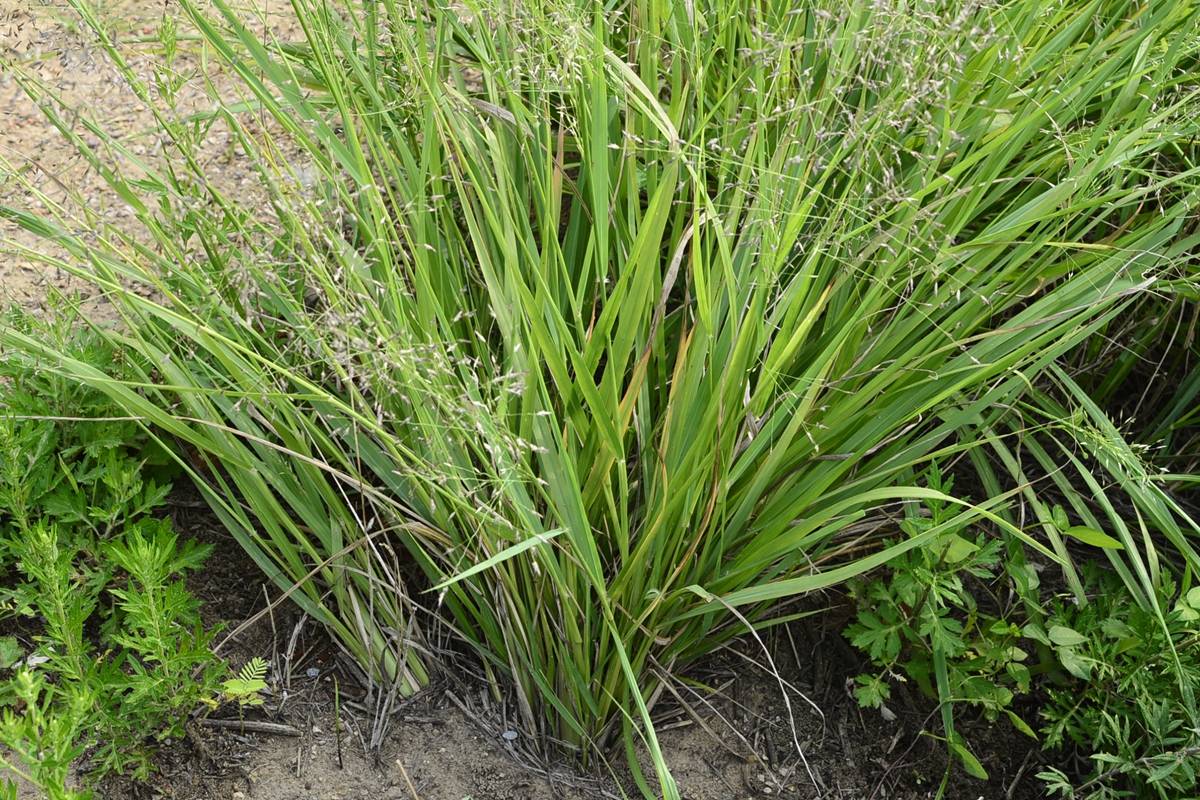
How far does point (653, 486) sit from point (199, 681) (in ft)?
2.58

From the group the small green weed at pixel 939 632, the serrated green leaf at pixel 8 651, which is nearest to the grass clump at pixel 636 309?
the small green weed at pixel 939 632

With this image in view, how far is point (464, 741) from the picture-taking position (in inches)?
67.7

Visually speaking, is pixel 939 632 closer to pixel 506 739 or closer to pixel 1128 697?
pixel 1128 697

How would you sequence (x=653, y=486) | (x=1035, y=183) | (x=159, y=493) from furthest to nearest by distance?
(x=1035, y=183) → (x=159, y=493) → (x=653, y=486)

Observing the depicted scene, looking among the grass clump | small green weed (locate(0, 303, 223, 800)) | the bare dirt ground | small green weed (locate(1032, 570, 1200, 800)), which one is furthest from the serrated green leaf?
small green weed (locate(1032, 570, 1200, 800))

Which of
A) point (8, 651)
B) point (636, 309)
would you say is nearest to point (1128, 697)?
point (636, 309)

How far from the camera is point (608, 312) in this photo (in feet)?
4.70

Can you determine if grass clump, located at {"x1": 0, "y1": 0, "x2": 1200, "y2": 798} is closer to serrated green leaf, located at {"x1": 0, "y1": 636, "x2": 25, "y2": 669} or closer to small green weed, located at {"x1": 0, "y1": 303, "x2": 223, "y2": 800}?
small green weed, located at {"x1": 0, "y1": 303, "x2": 223, "y2": 800}

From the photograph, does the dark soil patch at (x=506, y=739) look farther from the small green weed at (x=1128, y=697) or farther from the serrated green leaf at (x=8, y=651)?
the serrated green leaf at (x=8, y=651)

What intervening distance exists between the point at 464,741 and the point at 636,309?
795mm

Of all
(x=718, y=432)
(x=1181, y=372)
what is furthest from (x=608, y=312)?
(x=1181, y=372)

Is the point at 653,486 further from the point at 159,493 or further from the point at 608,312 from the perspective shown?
the point at 159,493

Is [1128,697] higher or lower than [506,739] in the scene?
higher

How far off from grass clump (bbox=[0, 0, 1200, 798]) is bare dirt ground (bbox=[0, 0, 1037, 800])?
0.08 m
